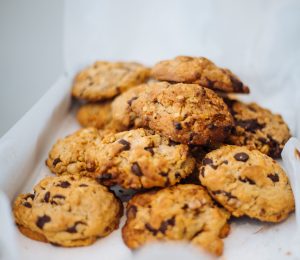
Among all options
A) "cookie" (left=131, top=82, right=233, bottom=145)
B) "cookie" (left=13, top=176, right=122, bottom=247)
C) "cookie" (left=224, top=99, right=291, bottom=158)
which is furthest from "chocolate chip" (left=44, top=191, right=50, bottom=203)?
"cookie" (left=224, top=99, right=291, bottom=158)

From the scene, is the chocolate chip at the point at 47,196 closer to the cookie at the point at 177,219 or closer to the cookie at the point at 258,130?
the cookie at the point at 177,219

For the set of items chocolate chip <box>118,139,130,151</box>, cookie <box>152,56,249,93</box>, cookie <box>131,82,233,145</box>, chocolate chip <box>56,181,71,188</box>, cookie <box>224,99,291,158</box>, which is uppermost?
cookie <box>152,56,249,93</box>

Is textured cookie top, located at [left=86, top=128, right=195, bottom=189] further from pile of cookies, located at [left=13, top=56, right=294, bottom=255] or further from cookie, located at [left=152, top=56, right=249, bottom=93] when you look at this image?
cookie, located at [left=152, top=56, right=249, bottom=93]

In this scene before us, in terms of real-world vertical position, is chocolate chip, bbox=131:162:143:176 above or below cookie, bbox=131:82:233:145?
below

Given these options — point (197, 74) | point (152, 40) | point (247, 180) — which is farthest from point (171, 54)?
point (247, 180)

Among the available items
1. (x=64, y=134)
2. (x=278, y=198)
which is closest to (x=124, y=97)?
(x=64, y=134)

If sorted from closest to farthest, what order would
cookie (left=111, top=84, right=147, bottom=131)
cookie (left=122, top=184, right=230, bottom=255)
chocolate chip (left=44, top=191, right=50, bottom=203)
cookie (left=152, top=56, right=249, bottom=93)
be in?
cookie (left=122, top=184, right=230, bottom=255), chocolate chip (left=44, top=191, right=50, bottom=203), cookie (left=152, top=56, right=249, bottom=93), cookie (left=111, top=84, right=147, bottom=131)

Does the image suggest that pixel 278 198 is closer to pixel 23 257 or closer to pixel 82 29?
pixel 23 257
